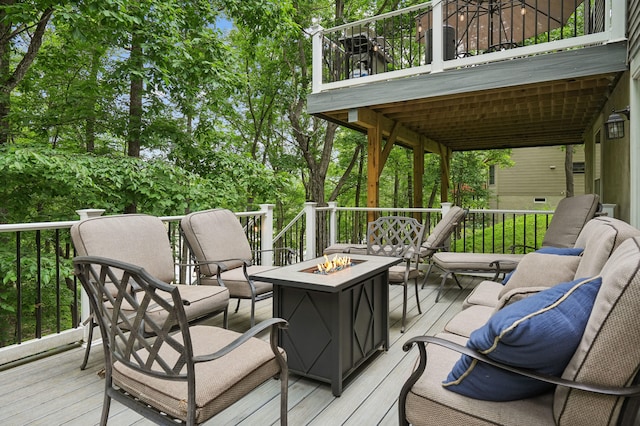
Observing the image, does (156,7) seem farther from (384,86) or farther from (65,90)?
(384,86)

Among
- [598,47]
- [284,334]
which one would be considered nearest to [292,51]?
[598,47]

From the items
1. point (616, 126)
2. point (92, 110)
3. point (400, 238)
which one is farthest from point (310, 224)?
point (92, 110)

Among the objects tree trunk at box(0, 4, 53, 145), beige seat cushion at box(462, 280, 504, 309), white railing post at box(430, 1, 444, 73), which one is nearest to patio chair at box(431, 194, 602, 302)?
beige seat cushion at box(462, 280, 504, 309)

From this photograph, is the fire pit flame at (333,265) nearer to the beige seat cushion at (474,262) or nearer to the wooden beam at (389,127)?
the beige seat cushion at (474,262)

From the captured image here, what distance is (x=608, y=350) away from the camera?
3.77ft

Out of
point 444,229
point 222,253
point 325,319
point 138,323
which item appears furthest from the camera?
point 444,229

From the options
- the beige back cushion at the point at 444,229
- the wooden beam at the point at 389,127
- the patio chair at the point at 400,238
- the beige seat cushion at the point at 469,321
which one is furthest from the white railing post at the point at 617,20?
the beige seat cushion at the point at 469,321

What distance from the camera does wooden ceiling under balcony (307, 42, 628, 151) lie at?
4.59m

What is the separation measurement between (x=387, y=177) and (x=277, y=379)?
1491 centimetres

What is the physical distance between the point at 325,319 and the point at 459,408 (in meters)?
1.19

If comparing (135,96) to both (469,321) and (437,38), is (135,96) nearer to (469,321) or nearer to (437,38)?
(437,38)

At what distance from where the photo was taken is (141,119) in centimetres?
→ 723

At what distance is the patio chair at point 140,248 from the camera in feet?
8.90

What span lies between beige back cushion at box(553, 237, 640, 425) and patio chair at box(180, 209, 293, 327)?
248 cm
